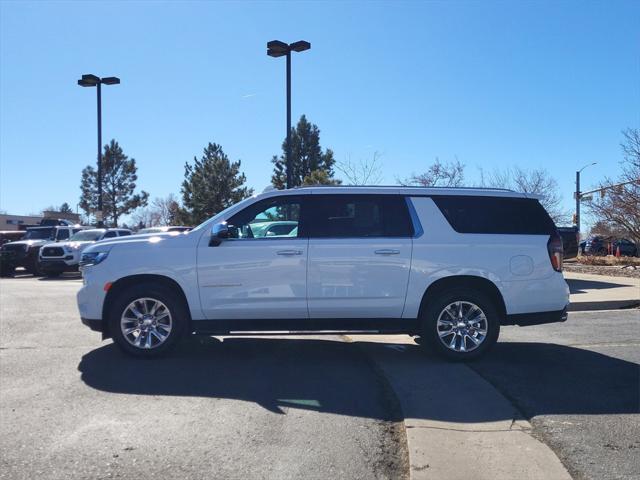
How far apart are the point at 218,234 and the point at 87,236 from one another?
17.8 m

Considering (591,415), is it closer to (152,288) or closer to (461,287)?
(461,287)

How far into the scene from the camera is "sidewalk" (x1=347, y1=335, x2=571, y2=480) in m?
3.94

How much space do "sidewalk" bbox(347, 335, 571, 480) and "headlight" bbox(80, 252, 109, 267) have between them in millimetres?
3474

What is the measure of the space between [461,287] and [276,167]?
168 ft

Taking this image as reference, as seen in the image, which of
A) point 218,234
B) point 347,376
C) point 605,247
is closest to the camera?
point 347,376

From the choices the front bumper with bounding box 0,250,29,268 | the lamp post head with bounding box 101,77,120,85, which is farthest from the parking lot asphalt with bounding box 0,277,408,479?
the lamp post head with bounding box 101,77,120,85

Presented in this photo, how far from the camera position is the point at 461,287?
6.93m

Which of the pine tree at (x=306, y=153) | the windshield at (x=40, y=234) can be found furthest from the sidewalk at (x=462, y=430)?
the pine tree at (x=306, y=153)

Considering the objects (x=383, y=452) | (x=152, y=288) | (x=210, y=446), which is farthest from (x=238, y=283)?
(x=383, y=452)

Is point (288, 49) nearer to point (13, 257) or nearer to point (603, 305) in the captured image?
point (603, 305)

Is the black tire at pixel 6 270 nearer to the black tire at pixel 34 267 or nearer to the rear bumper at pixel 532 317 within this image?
the black tire at pixel 34 267

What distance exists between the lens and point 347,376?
6.29 m

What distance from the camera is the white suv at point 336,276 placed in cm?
681

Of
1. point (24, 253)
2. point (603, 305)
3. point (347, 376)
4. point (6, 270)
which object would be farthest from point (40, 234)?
point (347, 376)
